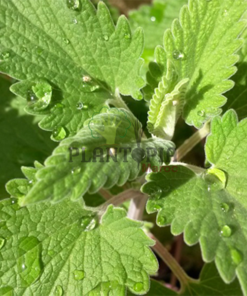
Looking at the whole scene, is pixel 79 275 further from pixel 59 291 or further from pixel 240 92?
pixel 240 92

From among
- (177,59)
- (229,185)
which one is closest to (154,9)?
(177,59)

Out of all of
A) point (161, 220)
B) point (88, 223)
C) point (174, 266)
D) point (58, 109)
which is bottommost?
point (174, 266)

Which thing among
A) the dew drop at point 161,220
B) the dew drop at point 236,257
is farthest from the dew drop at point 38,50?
the dew drop at point 236,257

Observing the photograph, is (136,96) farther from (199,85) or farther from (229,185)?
(229,185)

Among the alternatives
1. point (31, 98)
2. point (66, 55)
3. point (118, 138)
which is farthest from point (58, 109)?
point (118, 138)

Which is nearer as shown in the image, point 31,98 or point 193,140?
point 31,98

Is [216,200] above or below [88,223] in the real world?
above

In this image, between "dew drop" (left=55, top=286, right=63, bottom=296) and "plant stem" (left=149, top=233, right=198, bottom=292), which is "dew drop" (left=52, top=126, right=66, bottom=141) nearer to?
"dew drop" (left=55, top=286, right=63, bottom=296)
